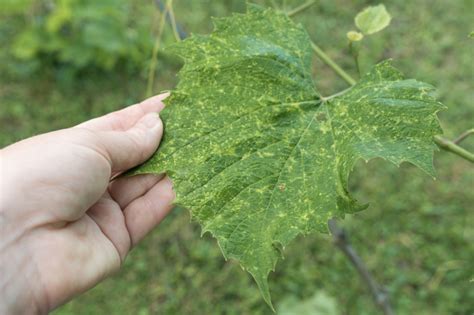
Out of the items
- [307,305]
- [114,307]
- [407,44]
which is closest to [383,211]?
[307,305]

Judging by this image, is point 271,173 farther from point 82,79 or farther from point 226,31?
point 82,79

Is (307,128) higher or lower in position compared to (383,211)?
higher

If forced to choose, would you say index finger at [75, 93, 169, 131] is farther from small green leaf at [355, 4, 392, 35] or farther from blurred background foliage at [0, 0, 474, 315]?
blurred background foliage at [0, 0, 474, 315]

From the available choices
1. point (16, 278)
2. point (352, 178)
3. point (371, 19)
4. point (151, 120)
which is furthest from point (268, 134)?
point (352, 178)

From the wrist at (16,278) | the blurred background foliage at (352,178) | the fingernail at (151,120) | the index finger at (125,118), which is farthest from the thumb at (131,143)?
the blurred background foliage at (352,178)

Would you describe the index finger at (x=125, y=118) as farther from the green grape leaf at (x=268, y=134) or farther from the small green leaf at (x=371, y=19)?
the small green leaf at (x=371, y=19)

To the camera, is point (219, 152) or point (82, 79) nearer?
point (219, 152)
